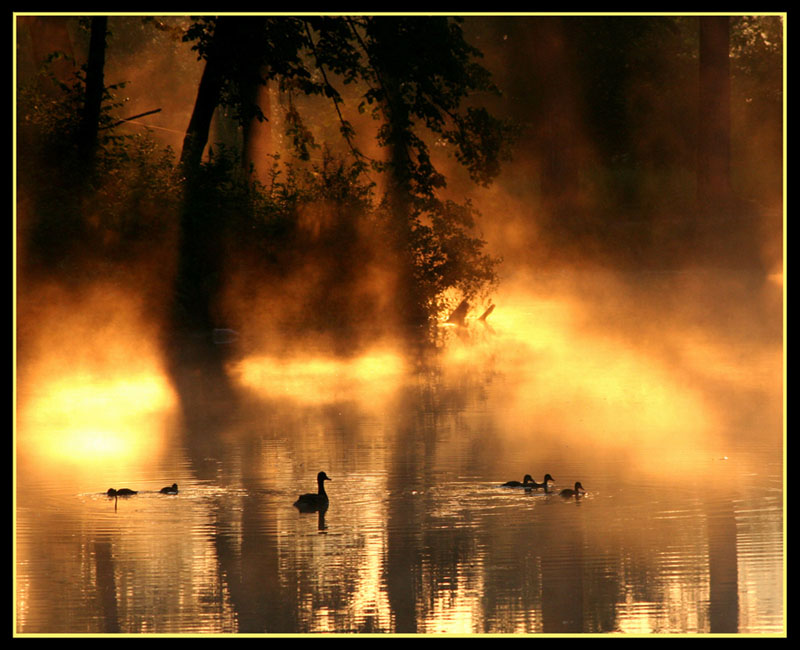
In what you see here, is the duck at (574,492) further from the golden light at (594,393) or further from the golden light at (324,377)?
the golden light at (324,377)

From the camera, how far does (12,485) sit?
1516 cm

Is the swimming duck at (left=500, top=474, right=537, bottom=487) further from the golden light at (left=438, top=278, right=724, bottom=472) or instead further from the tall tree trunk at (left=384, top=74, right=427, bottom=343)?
the tall tree trunk at (left=384, top=74, right=427, bottom=343)

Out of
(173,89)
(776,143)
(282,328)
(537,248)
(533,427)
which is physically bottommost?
(533,427)

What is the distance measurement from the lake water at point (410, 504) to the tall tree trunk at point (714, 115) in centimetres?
2577

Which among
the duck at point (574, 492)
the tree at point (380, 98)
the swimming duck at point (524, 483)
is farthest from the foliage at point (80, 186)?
the duck at point (574, 492)

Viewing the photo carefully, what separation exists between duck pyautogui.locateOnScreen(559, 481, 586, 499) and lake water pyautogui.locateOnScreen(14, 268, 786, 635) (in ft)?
0.41

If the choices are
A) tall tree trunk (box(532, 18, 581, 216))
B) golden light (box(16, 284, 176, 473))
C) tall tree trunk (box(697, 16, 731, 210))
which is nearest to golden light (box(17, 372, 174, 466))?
golden light (box(16, 284, 176, 473))

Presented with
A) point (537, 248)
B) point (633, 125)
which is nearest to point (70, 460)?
point (537, 248)

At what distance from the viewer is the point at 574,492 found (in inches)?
605

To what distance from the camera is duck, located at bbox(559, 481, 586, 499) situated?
15.2 meters

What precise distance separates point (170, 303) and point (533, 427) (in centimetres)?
1456

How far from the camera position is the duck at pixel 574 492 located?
49.8 feet

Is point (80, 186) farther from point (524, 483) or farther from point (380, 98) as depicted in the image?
point (524, 483)

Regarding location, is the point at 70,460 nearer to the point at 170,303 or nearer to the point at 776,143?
the point at 170,303
